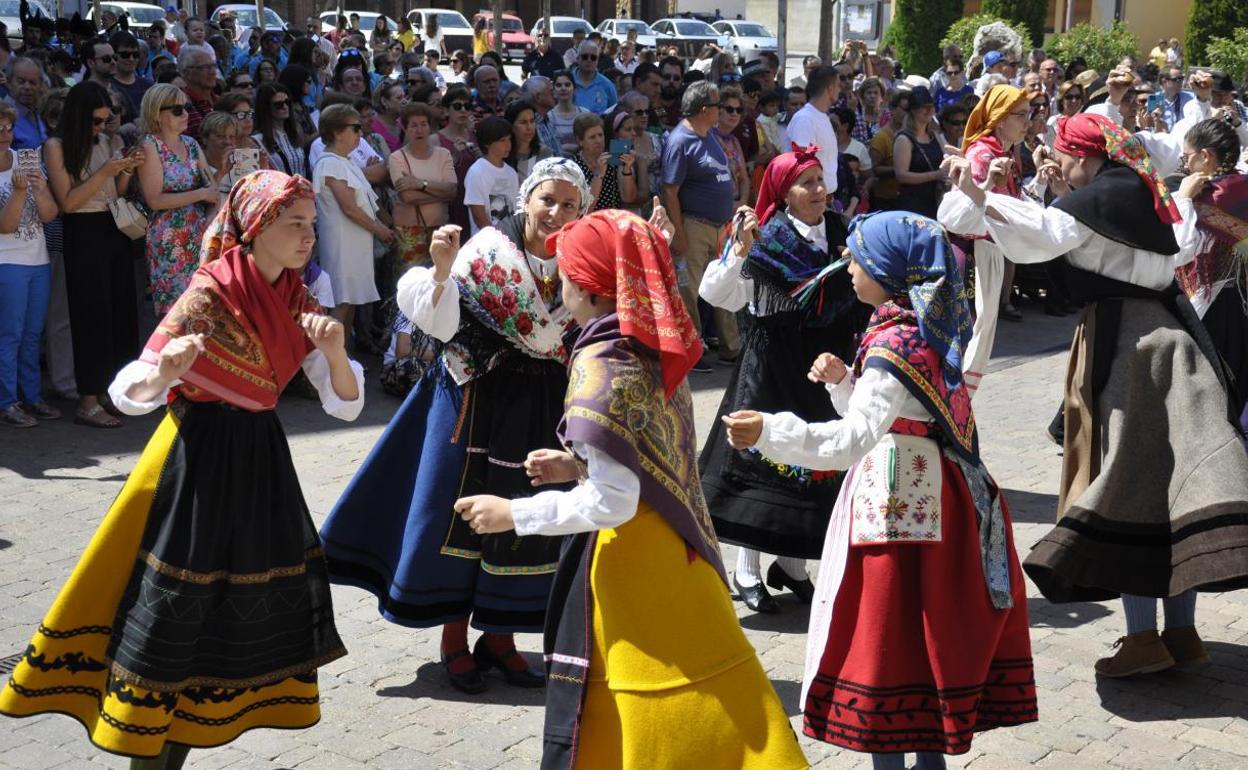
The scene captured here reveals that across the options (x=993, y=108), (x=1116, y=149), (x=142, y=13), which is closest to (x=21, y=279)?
(x=993, y=108)

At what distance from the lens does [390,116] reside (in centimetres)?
1129

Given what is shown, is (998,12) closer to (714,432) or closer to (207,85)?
(207,85)

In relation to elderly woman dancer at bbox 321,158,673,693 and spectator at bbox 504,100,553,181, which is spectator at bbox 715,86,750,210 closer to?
spectator at bbox 504,100,553,181

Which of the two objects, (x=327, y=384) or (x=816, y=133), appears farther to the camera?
(x=816, y=133)

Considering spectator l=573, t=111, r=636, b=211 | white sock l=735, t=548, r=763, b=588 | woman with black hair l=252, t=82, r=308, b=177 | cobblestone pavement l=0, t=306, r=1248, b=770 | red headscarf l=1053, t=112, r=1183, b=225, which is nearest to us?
cobblestone pavement l=0, t=306, r=1248, b=770

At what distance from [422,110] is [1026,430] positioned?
4.27 metres

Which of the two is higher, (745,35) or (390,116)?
(390,116)

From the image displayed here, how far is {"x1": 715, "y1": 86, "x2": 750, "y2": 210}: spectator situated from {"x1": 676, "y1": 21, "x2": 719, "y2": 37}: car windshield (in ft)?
87.7

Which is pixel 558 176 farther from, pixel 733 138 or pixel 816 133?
pixel 816 133

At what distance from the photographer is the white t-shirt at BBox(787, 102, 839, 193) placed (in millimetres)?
11250

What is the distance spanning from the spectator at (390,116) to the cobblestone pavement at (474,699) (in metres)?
3.93

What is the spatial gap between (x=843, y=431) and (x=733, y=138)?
755cm

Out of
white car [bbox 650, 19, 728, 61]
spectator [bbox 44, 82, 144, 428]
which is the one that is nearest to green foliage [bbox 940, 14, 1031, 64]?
white car [bbox 650, 19, 728, 61]

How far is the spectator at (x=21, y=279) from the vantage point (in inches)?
324
